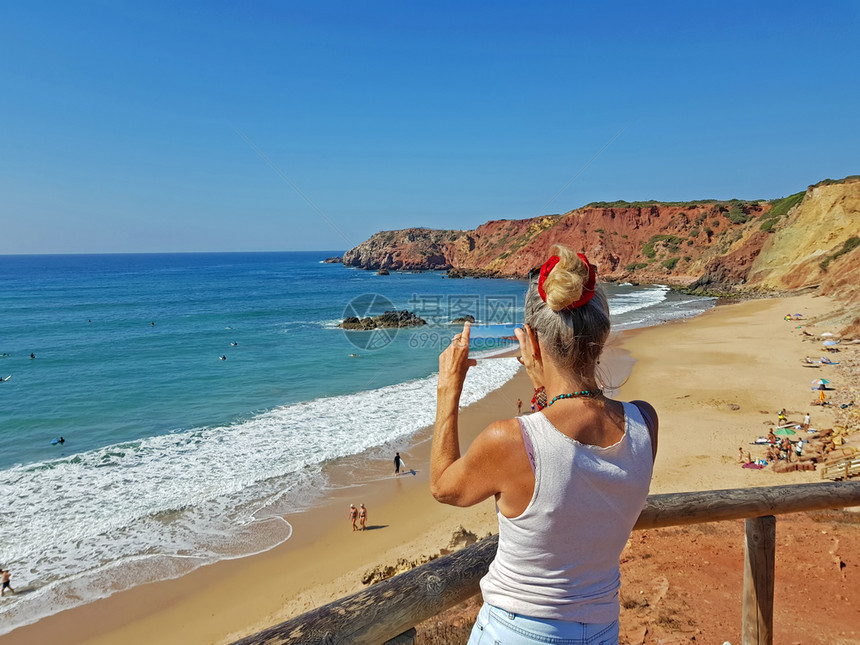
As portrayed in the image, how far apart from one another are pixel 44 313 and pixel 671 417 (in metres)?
57.5

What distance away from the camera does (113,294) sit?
6919 centimetres

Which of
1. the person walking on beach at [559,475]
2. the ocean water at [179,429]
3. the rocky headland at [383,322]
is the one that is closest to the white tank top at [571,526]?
the person walking on beach at [559,475]

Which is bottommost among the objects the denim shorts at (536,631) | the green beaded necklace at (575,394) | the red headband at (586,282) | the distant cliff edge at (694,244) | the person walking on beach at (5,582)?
the person walking on beach at (5,582)

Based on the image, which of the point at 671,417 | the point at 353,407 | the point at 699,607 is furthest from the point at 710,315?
the point at 699,607

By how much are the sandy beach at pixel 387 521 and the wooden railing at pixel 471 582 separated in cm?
95

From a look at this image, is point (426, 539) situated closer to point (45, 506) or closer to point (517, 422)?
point (45, 506)

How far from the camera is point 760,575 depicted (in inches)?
109

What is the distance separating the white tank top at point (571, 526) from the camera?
4.07 feet

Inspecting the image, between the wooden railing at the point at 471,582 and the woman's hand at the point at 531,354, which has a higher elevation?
the woman's hand at the point at 531,354

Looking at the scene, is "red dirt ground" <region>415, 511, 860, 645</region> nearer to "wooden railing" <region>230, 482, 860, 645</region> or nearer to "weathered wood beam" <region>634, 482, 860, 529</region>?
"wooden railing" <region>230, 482, 860, 645</region>

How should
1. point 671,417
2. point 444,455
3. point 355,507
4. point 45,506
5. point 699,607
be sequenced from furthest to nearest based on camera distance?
point 671,417
point 45,506
point 355,507
point 699,607
point 444,455

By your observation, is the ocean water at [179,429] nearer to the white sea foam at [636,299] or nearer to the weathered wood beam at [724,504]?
the weathered wood beam at [724,504]

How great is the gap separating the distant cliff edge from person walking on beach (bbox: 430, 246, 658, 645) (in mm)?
20764

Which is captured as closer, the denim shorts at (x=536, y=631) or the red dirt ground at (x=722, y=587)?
the denim shorts at (x=536, y=631)
